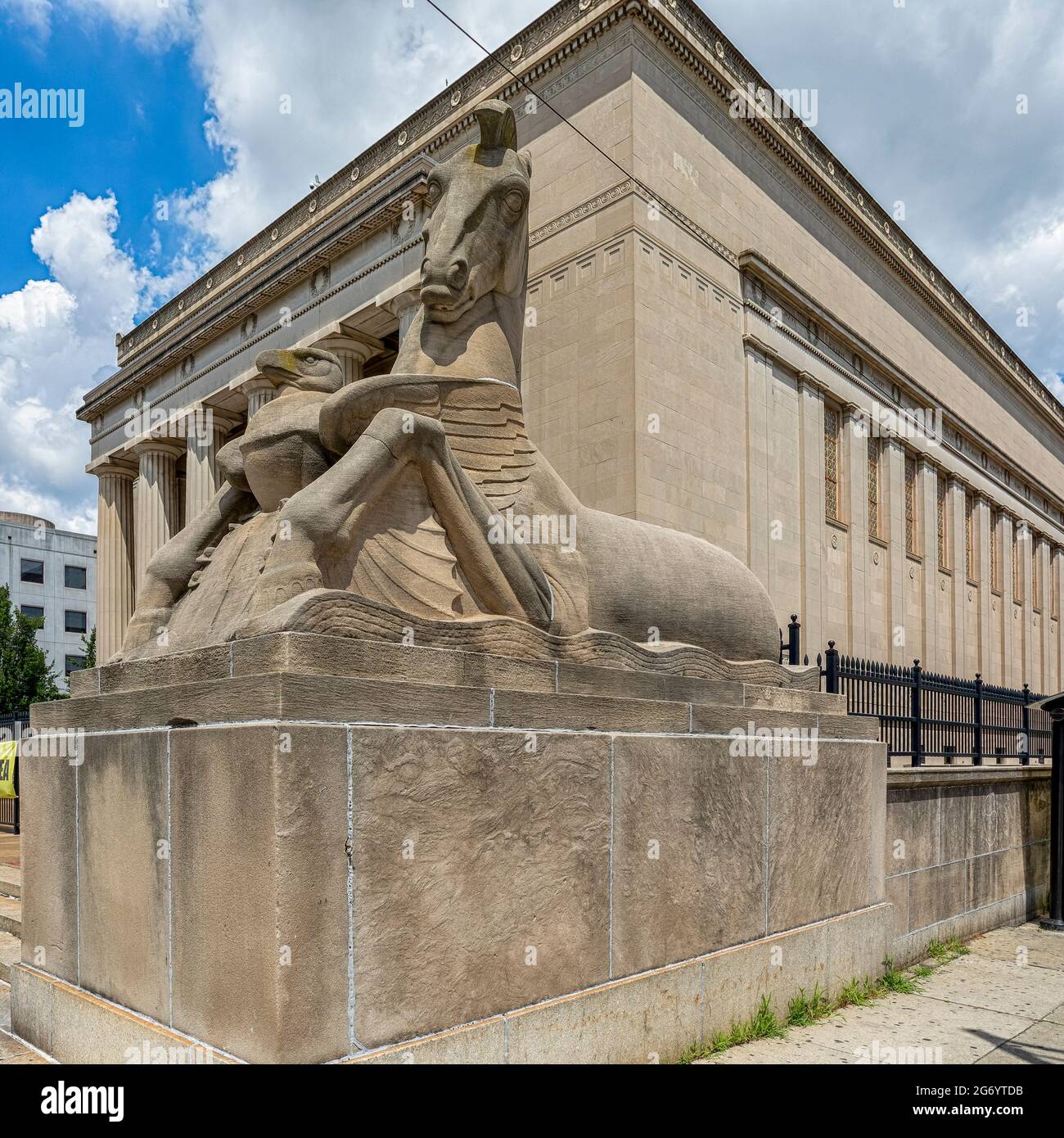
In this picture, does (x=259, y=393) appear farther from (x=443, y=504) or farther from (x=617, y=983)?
(x=617, y=983)

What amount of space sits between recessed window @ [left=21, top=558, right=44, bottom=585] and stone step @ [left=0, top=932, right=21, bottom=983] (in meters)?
62.5

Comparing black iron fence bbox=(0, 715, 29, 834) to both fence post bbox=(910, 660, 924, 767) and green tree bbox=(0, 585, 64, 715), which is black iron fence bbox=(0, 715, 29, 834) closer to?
fence post bbox=(910, 660, 924, 767)

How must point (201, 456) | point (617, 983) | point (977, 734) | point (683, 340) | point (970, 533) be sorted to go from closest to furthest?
point (617, 983)
point (977, 734)
point (683, 340)
point (201, 456)
point (970, 533)

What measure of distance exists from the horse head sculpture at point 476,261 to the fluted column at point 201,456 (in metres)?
22.1

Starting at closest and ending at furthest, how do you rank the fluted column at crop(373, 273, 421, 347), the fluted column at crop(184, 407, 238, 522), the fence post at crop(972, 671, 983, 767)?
the fence post at crop(972, 671, 983, 767) → the fluted column at crop(373, 273, 421, 347) → the fluted column at crop(184, 407, 238, 522)

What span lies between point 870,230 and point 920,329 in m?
5.03

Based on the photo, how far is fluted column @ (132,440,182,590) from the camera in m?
30.3

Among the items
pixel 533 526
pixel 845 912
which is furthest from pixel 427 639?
pixel 845 912

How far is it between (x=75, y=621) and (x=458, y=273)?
67.7 metres

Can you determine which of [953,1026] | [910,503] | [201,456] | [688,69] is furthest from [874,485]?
[953,1026]

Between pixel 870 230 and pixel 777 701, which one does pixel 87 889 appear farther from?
pixel 870 230

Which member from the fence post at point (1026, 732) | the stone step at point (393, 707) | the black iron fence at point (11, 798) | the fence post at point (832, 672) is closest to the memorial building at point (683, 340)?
the black iron fence at point (11, 798)

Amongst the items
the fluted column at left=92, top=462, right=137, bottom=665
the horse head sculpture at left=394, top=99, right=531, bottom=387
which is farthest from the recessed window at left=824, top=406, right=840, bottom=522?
the fluted column at left=92, top=462, right=137, bottom=665

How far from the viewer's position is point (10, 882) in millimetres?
9492
